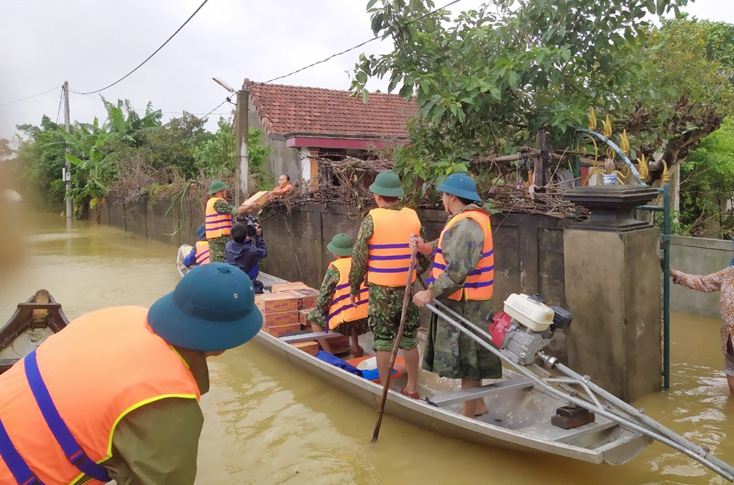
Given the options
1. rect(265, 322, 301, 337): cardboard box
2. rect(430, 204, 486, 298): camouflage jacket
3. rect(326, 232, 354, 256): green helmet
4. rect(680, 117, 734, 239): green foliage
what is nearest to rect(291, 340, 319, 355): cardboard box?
rect(265, 322, 301, 337): cardboard box

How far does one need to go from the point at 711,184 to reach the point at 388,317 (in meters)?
7.69

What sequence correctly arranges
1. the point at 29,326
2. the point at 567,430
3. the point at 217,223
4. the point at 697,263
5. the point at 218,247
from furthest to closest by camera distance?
the point at 218,247, the point at 217,223, the point at 697,263, the point at 29,326, the point at 567,430

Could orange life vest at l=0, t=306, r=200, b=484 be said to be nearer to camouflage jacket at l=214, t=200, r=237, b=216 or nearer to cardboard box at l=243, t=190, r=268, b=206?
camouflage jacket at l=214, t=200, r=237, b=216

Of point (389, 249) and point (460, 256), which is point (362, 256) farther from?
point (460, 256)

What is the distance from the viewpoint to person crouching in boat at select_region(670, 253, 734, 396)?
4664mm

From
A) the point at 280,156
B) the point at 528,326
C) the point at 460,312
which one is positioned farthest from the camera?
the point at 280,156

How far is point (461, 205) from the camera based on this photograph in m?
4.55

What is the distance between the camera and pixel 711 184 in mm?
10125

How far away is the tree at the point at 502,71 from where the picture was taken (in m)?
6.41

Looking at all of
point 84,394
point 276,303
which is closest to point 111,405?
point 84,394

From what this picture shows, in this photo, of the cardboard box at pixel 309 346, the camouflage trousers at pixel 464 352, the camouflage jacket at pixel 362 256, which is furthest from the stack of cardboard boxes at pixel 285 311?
the camouflage trousers at pixel 464 352

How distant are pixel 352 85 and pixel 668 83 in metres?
→ 5.22

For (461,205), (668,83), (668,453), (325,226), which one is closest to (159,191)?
(325,226)

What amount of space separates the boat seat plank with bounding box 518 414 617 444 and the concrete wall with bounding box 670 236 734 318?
4198 millimetres
